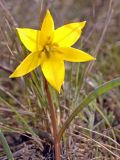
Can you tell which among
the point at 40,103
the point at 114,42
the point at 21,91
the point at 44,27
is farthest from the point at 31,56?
the point at 114,42

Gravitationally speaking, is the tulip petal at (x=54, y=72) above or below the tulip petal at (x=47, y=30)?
below

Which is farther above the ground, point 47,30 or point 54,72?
point 47,30

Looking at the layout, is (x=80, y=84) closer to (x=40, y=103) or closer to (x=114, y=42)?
(x=40, y=103)

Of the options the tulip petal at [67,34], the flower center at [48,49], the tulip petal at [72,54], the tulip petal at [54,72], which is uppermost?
the tulip petal at [67,34]

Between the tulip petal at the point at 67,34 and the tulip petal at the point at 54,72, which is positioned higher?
the tulip petal at the point at 67,34
